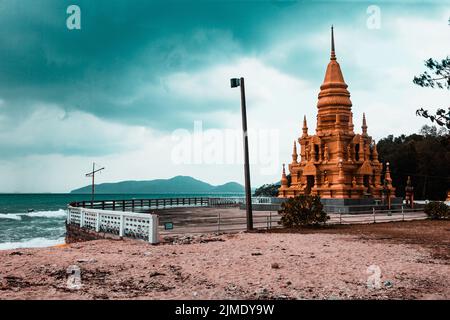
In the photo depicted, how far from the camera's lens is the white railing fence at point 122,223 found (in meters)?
14.2

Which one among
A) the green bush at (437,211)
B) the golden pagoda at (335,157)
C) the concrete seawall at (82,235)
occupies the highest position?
the golden pagoda at (335,157)

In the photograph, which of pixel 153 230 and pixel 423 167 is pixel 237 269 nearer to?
pixel 153 230

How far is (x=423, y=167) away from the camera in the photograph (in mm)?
56938

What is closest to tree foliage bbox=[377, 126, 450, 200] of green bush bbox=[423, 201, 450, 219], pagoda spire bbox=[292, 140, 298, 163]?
pagoda spire bbox=[292, 140, 298, 163]

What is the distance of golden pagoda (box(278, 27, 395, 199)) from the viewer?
34562 mm

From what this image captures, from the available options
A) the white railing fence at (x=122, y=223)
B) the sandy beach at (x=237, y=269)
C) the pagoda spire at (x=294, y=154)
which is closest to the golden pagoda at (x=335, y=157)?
the pagoda spire at (x=294, y=154)

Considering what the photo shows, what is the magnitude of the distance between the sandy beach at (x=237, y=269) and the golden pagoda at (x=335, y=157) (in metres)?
20.4

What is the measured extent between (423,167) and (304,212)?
44748 mm

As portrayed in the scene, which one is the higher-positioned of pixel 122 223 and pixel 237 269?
pixel 122 223

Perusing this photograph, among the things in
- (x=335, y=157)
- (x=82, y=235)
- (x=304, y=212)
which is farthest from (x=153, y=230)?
(x=335, y=157)

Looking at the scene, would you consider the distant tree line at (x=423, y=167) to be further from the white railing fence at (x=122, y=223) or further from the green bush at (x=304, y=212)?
the white railing fence at (x=122, y=223)

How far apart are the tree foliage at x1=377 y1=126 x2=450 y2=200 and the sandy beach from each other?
46.5 m
